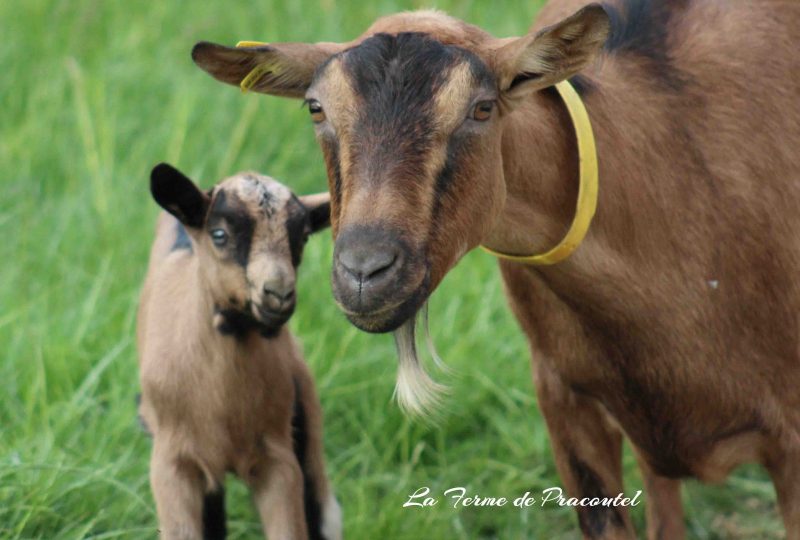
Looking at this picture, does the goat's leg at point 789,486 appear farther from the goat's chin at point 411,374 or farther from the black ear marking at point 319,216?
the black ear marking at point 319,216

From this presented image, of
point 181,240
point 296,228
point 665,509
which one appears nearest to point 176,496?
point 296,228

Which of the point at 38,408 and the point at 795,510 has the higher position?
the point at 38,408

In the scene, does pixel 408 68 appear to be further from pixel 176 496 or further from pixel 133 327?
pixel 133 327

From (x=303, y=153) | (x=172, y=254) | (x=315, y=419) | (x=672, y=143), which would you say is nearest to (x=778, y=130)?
(x=672, y=143)

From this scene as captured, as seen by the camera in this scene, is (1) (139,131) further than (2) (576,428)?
Yes

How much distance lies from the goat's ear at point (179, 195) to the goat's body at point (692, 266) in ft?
2.77

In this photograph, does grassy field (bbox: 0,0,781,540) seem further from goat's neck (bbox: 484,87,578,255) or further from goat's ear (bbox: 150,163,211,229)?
goat's neck (bbox: 484,87,578,255)

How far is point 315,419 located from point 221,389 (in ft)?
1.37

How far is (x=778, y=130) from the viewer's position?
406 cm

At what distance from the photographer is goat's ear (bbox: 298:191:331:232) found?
4.32m

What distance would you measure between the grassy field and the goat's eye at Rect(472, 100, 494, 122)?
1.71 metres

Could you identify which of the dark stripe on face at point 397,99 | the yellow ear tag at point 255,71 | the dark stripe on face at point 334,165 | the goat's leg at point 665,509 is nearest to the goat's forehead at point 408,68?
the dark stripe on face at point 397,99

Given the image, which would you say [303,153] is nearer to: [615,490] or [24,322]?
[24,322]

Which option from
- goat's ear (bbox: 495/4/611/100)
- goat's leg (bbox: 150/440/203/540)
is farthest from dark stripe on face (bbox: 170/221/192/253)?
goat's ear (bbox: 495/4/611/100)
